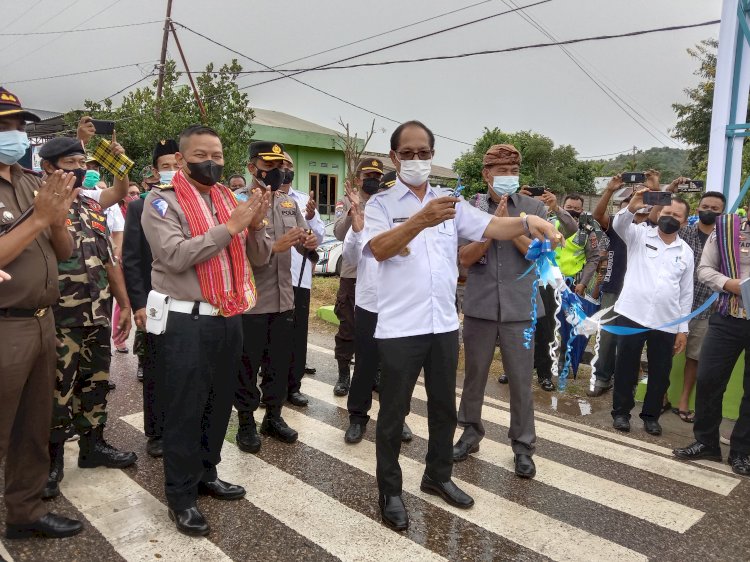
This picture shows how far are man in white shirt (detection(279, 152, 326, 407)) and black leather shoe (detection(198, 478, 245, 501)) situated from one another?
66.5 inches

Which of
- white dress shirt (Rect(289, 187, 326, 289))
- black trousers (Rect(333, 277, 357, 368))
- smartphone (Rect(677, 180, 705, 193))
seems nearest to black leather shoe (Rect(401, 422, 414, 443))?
black trousers (Rect(333, 277, 357, 368))

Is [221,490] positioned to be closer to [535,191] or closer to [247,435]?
[247,435]

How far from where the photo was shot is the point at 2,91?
2.90 metres

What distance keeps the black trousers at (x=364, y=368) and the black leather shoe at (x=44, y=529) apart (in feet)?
7.08

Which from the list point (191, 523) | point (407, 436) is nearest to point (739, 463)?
point (407, 436)

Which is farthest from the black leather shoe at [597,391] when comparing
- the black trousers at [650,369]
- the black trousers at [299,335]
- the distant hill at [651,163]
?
the distant hill at [651,163]

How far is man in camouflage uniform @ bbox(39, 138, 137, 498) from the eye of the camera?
357 centimetres

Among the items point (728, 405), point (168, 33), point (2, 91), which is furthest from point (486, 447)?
point (168, 33)

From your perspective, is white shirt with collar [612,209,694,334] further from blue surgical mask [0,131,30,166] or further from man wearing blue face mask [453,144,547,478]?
blue surgical mask [0,131,30,166]

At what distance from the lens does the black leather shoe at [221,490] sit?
3547 mm

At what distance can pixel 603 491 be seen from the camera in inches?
153

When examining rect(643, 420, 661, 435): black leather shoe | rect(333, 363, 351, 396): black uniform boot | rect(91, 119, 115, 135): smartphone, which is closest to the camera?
rect(91, 119, 115, 135): smartphone

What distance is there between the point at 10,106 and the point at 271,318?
2238mm

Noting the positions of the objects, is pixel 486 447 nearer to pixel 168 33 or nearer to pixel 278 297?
pixel 278 297
